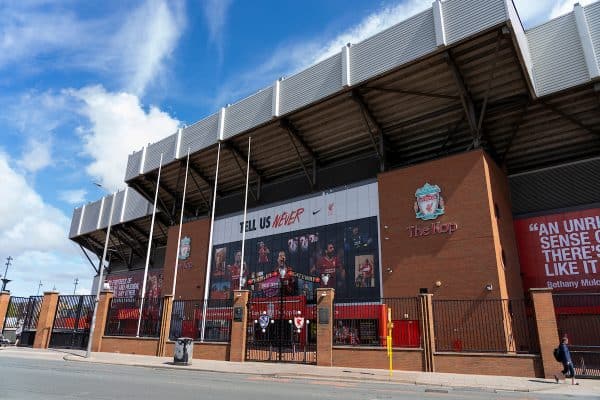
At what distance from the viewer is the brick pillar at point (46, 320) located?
30.0 m

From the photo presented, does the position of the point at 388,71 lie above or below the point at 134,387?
above

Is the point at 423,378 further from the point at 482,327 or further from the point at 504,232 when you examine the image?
the point at 504,232

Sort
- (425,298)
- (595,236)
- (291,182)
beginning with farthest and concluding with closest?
(291,182)
(595,236)
(425,298)

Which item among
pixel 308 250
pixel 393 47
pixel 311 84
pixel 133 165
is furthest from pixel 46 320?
pixel 393 47

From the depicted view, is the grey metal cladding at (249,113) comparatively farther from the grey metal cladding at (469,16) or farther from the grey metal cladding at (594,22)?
the grey metal cladding at (594,22)

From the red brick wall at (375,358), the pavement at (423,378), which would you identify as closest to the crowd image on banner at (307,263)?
the red brick wall at (375,358)

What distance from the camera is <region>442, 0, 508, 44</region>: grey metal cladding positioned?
23.1 m

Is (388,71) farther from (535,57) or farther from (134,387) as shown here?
(134,387)

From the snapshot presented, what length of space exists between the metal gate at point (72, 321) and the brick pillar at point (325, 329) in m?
18.0

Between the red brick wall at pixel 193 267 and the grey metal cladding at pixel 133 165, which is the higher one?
the grey metal cladding at pixel 133 165

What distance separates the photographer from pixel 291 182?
128 ft

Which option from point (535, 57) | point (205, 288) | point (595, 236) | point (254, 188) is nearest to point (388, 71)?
point (535, 57)

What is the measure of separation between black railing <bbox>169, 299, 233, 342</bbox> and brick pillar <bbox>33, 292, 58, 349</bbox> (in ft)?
30.9

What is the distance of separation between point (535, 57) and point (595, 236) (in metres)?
11.7
